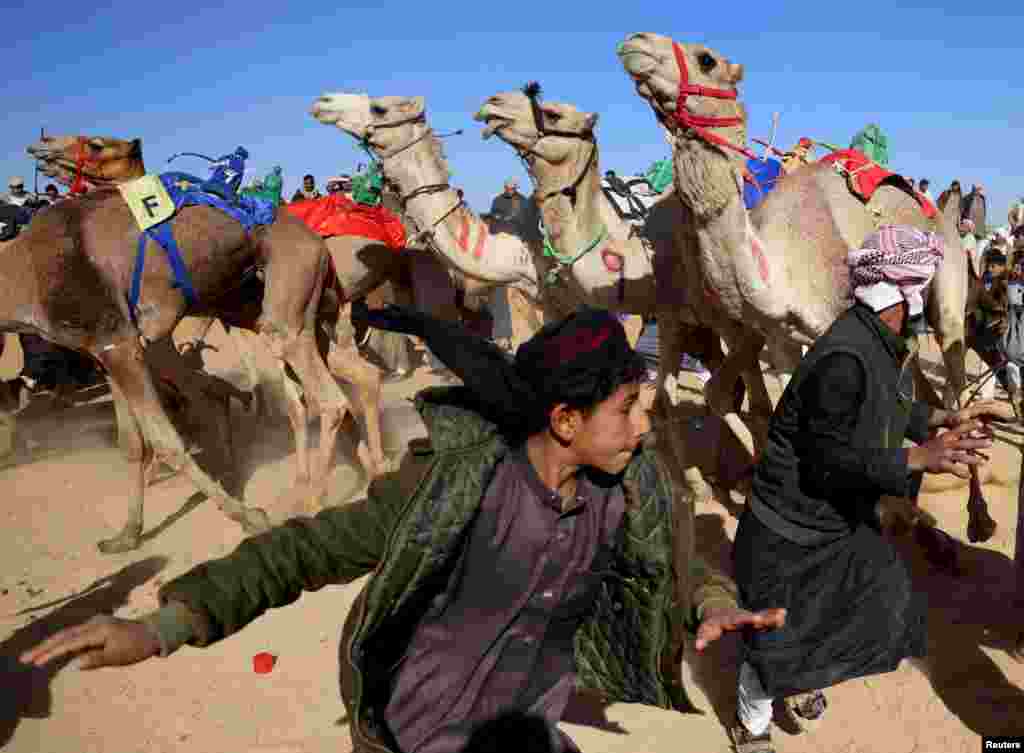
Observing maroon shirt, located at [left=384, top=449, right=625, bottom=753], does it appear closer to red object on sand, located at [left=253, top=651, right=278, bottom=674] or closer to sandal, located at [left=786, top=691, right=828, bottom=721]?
sandal, located at [left=786, top=691, right=828, bottom=721]

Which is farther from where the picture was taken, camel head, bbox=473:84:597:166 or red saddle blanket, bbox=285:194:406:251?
red saddle blanket, bbox=285:194:406:251

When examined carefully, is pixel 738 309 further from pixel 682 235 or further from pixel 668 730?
pixel 668 730

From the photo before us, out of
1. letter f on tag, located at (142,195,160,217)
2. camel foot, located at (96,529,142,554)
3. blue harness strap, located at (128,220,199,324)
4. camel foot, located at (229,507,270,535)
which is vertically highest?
letter f on tag, located at (142,195,160,217)

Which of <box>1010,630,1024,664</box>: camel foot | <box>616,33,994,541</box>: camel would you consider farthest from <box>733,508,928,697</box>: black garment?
<box>616,33,994,541</box>: camel

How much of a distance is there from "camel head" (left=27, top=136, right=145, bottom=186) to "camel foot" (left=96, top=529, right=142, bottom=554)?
2431mm

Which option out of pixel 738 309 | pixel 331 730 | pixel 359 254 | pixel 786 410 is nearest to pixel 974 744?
pixel 786 410

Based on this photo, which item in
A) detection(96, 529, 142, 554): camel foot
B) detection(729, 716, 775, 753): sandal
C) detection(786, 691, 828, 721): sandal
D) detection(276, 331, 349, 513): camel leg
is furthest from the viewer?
detection(276, 331, 349, 513): camel leg

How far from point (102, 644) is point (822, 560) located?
2.28m

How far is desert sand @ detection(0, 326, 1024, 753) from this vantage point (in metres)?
3.64

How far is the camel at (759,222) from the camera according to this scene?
423 centimetres

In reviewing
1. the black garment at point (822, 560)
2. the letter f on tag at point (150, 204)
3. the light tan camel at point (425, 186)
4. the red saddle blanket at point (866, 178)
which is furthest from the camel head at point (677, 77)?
the letter f on tag at point (150, 204)

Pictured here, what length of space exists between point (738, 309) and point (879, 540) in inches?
72.5

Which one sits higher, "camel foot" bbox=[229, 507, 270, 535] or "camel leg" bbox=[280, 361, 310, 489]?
"camel leg" bbox=[280, 361, 310, 489]

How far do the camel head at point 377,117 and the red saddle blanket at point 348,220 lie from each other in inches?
42.2
